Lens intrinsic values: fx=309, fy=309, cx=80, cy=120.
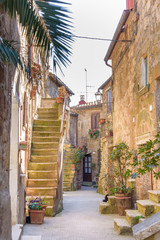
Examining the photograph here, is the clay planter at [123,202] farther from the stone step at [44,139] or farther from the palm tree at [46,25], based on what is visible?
the palm tree at [46,25]

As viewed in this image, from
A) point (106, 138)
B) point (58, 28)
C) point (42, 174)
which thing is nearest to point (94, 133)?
point (106, 138)

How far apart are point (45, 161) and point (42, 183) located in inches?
39.1

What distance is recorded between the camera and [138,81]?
878 centimetres

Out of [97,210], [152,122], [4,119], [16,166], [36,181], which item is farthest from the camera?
[97,210]

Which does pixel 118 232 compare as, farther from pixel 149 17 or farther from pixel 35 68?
pixel 149 17

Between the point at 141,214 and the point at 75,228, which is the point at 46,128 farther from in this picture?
the point at 141,214

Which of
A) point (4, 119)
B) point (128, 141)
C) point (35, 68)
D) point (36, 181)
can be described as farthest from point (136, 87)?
point (4, 119)

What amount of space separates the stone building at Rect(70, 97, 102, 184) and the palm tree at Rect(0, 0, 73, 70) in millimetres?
21474

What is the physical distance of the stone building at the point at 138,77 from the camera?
721 centimetres

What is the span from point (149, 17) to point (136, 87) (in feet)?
6.87

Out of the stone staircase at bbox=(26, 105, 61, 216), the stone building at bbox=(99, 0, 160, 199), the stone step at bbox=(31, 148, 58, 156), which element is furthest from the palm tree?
the stone step at bbox=(31, 148, 58, 156)

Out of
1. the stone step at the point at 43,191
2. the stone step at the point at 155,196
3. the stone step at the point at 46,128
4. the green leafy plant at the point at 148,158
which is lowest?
the stone step at the point at 43,191

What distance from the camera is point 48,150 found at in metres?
9.92

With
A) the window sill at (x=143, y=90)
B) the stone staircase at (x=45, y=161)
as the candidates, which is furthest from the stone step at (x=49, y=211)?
the window sill at (x=143, y=90)
